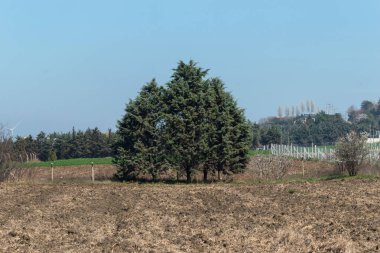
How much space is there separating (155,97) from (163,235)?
25141 mm

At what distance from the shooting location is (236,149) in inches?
1446

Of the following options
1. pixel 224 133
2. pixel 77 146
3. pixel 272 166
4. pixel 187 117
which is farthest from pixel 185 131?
pixel 77 146

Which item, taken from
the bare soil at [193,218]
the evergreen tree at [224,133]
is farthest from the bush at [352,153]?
the bare soil at [193,218]

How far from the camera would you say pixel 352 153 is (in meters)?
33.8

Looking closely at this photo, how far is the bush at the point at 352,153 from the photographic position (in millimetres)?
33688

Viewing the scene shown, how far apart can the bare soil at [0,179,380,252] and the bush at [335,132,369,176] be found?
20.6ft

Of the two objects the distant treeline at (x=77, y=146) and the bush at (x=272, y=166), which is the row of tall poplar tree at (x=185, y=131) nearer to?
the bush at (x=272, y=166)

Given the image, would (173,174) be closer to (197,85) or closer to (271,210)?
(197,85)

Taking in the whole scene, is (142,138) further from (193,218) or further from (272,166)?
(193,218)

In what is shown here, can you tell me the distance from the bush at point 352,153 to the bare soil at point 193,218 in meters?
6.29

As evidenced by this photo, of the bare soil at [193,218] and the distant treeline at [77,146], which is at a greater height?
the distant treeline at [77,146]

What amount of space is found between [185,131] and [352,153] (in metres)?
10.0

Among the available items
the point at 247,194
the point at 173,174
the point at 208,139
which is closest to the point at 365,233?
the point at 247,194

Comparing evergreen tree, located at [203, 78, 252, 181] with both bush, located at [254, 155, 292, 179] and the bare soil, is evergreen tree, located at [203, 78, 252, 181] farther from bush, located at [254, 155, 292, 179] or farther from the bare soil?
the bare soil
